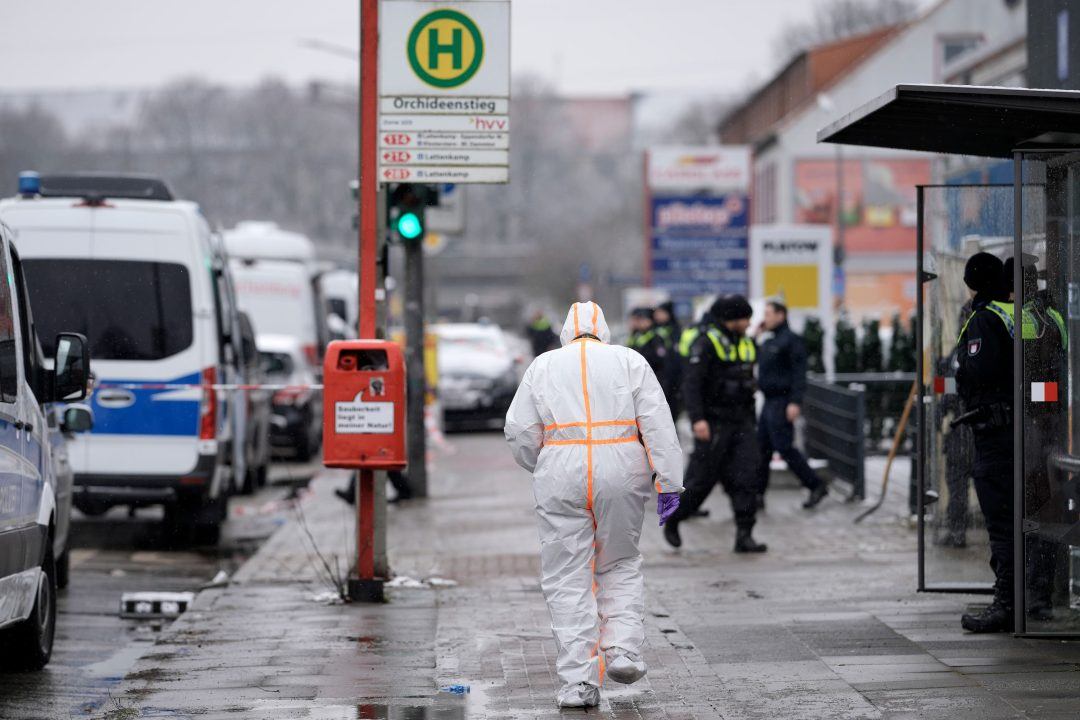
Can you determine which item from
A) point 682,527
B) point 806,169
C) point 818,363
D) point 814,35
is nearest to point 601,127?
point 814,35

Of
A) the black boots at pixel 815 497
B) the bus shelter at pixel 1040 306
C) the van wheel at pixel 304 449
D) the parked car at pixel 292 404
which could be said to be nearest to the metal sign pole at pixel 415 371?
the black boots at pixel 815 497

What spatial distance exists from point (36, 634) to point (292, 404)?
13.3 m

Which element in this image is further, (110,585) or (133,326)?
(133,326)

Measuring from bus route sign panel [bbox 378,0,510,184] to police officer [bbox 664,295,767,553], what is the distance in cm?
266

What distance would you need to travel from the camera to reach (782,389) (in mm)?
14516

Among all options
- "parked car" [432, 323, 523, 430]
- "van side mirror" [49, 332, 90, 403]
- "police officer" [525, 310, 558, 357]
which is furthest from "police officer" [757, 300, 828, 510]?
"police officer" [525, 310, 558, 357]

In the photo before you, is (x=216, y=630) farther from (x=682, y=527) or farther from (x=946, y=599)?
(x=682, y=527)

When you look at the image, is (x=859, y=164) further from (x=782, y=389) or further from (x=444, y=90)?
(x=444, y=90)

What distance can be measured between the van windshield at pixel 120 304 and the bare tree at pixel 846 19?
80.2 meters

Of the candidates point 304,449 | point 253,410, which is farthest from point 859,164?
point 253,410

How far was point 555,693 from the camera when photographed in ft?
23.3

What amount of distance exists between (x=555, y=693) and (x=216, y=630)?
2.48 meters

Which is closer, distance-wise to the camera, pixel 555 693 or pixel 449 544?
pixel 555 693

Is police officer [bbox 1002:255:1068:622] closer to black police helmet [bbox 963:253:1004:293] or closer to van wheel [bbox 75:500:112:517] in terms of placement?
black police helmet [bbox 963:253:1004:293]
